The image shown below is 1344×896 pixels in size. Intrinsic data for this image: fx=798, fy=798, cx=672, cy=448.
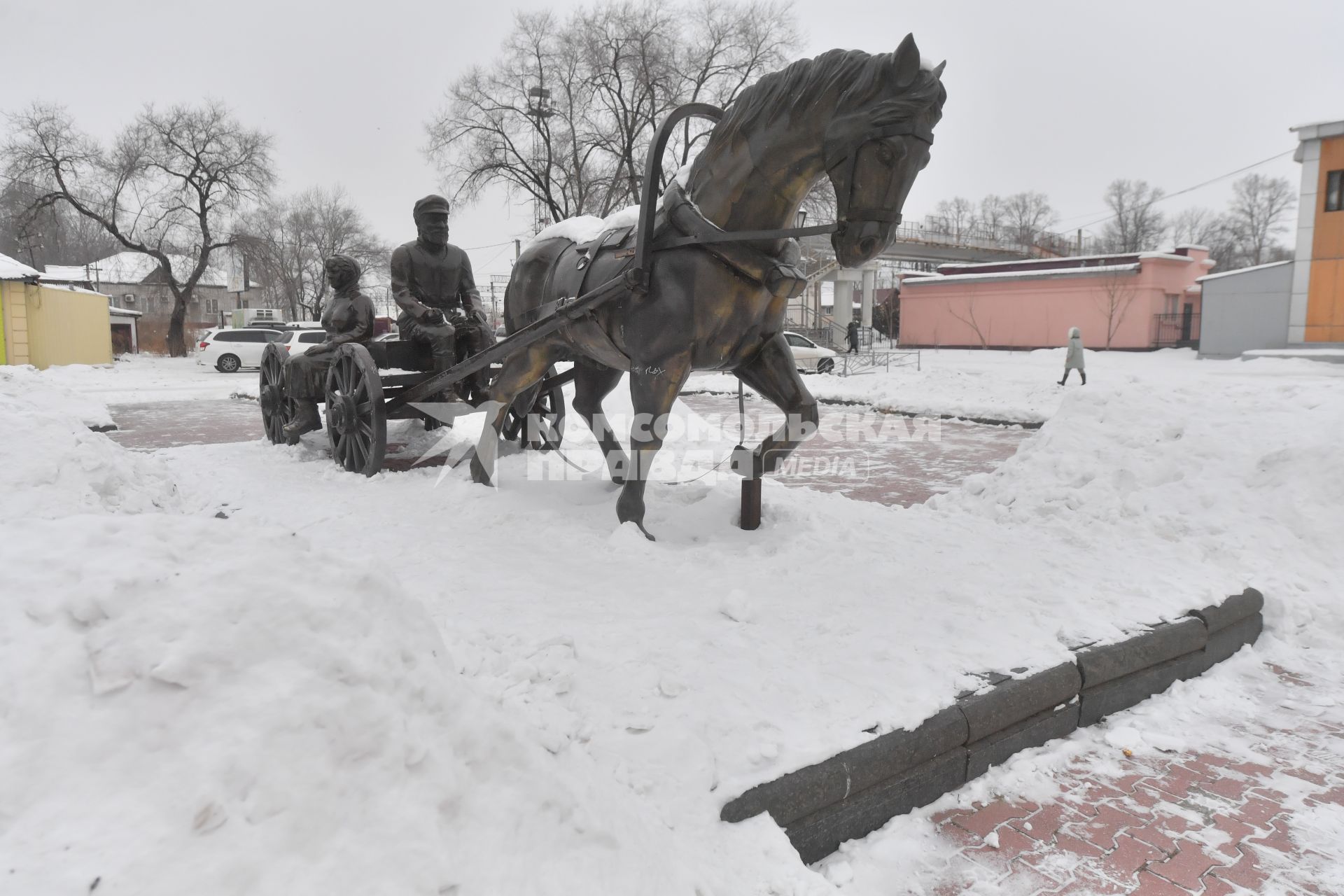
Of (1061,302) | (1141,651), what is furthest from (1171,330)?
(1141,651)

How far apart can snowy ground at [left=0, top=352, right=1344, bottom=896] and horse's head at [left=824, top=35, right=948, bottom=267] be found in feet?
5.06

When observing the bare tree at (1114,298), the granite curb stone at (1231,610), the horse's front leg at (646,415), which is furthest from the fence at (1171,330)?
the horse's front leg at (646,415)

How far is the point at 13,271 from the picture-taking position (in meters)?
20.9

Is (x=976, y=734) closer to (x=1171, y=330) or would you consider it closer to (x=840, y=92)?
(x=840, y=92)

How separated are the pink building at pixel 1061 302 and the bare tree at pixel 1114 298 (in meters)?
0.03

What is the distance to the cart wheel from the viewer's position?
18.5ft

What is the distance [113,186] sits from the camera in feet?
97.5

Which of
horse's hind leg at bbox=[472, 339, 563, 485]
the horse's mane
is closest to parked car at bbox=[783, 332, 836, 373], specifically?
horse's hind leg at bbox=[472, 339, 563, 485]

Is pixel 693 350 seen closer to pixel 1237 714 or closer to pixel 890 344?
pixel 1237 714

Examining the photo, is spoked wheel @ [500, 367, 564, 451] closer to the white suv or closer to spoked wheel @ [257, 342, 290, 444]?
spoked wheel @ [257, 342, 290, 444]

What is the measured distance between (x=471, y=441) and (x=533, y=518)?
2689 millimetres

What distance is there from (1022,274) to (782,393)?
30.5 m

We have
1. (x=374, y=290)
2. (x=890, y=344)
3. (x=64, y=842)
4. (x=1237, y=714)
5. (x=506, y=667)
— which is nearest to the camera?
(x=64, y=842)

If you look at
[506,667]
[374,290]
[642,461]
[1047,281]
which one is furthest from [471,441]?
[374,290]
